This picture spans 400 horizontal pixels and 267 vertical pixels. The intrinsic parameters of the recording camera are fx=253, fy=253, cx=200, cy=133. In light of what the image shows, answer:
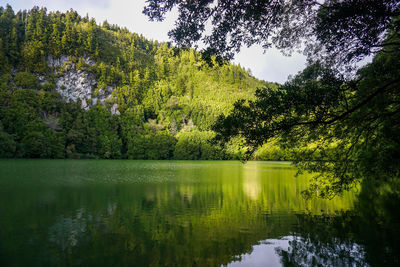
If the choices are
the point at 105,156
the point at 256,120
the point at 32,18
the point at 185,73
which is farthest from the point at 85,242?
the point at 185,73

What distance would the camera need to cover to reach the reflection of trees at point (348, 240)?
23.1 feet

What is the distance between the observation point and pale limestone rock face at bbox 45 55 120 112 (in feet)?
403

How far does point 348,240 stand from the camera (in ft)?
28.1

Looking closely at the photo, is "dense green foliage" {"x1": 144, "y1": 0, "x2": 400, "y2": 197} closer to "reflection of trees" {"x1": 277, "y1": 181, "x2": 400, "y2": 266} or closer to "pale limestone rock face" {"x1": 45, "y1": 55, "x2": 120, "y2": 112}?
"reflection of trees" {"x1": 277, "y1": 181, "x2": 400, "y2": 266}

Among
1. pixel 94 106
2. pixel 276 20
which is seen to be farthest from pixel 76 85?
pixel 276 20


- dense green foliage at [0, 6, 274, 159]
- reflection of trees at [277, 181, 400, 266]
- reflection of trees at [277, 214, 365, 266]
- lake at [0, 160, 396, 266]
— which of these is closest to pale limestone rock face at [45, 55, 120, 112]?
dense green foliage at [0, 6, 274, 159]

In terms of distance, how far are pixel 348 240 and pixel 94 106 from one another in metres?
129

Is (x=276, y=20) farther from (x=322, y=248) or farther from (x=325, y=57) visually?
(x=322, y=248)

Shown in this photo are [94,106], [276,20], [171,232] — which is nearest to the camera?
[276,20]

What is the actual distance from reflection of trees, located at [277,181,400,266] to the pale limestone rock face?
414 feet

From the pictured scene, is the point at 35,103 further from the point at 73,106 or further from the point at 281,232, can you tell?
the point at 281,232

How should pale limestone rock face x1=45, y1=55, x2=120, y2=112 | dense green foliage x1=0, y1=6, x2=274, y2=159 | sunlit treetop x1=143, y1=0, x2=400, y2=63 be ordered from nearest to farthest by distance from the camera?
sunlit treetop x1=143, y1=0, x2=400, y2=63, dense green foliage x1=0, y1=6, x2=274, y2=159, pale limestone rock face x1=45, y1=55, x2=120, y2=112

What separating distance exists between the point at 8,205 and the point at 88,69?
139290 mm

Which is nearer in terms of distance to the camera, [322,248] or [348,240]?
[322,248]
